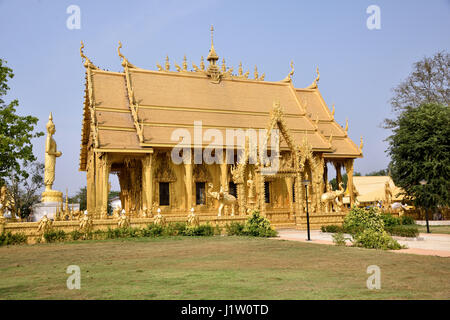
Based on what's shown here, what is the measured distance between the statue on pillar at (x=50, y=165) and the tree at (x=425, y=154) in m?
22.3

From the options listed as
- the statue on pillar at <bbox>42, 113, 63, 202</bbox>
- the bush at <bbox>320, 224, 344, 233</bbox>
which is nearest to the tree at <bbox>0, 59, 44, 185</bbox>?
the statue on pillar at <bbox>42, 113, 63, 202</bbox>

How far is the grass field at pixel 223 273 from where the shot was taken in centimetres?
673

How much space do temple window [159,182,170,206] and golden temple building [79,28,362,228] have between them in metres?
0.06

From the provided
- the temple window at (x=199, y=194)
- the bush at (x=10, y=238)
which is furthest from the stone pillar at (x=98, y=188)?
the bush at (x=10, y=238)

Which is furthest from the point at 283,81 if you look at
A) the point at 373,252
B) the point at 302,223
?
the point at 373,252

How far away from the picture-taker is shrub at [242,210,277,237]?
18783 millimetres

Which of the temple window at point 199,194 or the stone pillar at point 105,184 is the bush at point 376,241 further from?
the temple window at point 199,194

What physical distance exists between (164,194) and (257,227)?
30.6 feet

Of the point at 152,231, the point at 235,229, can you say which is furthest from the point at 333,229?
the point at 152,231

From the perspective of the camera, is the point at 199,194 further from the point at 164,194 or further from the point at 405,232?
the point at 405,232

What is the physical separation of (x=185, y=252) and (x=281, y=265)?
12.4ft

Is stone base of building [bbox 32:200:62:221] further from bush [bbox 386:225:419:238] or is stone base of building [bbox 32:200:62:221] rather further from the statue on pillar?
bush [bbox 386:225:419:238]

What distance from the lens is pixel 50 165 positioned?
2252 centimetres
